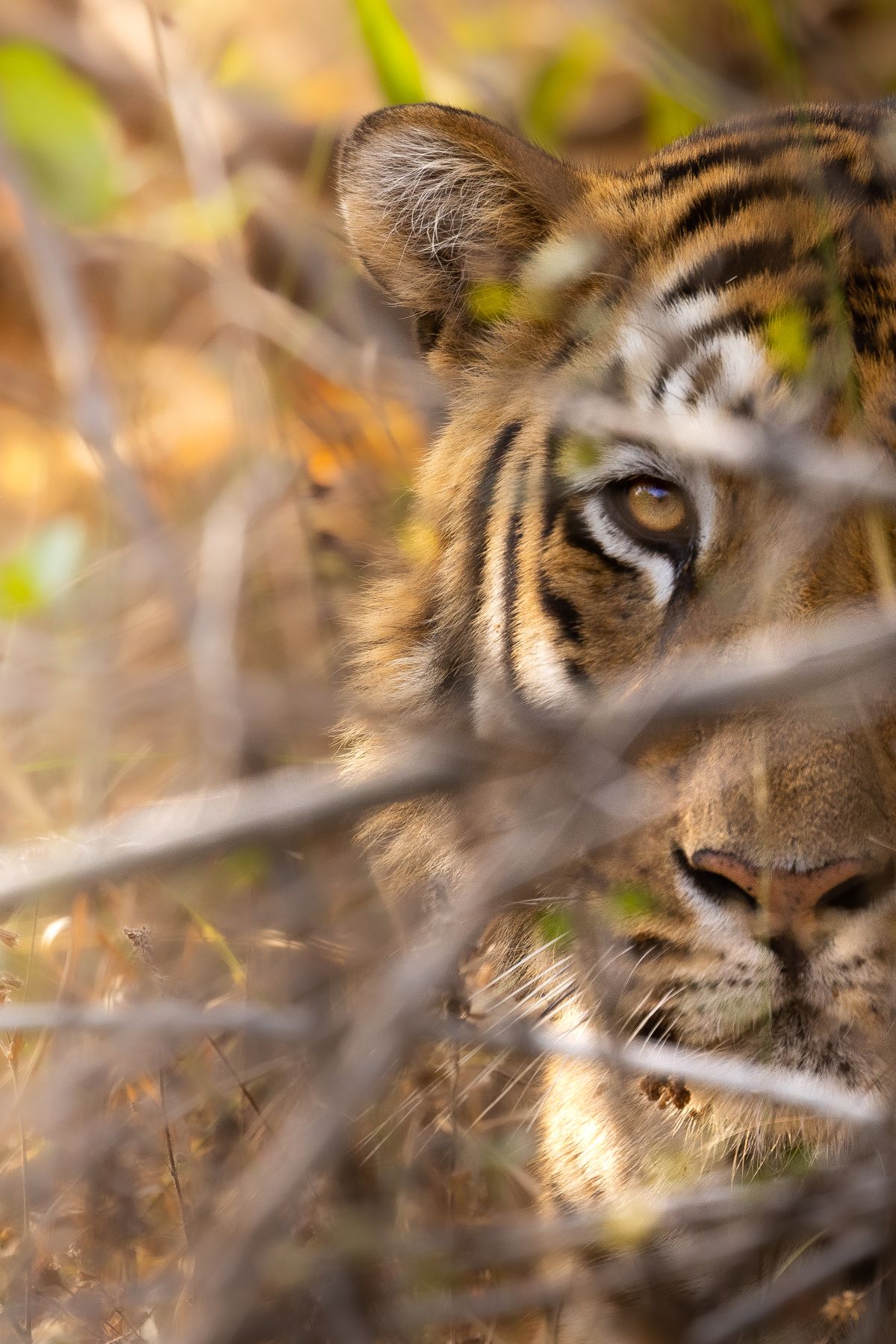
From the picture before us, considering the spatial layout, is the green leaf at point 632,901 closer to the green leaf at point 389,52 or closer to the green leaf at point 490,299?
the green leaf at point 490,299

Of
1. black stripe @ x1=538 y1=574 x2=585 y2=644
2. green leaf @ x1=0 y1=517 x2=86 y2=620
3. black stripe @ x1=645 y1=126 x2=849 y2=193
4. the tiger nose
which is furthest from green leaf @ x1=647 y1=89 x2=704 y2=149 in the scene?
the tiger nose

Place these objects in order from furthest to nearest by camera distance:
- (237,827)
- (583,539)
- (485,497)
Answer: (485,497), (583,539), (237,827)

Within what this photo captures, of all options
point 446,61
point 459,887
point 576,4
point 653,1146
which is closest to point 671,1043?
point 653,1146

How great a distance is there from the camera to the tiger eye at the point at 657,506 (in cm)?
184

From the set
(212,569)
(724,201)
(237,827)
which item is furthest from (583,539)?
(212,569)

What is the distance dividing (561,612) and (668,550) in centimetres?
22

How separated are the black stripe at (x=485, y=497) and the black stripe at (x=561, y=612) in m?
0.20

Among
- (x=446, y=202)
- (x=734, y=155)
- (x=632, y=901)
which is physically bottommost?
(x=632, y=901)

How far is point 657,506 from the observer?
6.10 ft

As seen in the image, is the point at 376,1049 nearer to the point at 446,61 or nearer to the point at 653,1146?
the point at 653,1146

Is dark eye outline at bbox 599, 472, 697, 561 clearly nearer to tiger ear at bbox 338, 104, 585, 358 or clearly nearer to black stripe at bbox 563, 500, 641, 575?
black stripe at bbox 563, 500, 641, 575

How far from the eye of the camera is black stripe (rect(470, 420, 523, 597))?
220 cm

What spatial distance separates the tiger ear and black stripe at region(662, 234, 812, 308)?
297mm

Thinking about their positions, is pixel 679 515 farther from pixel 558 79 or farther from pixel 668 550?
pixel 558 79
